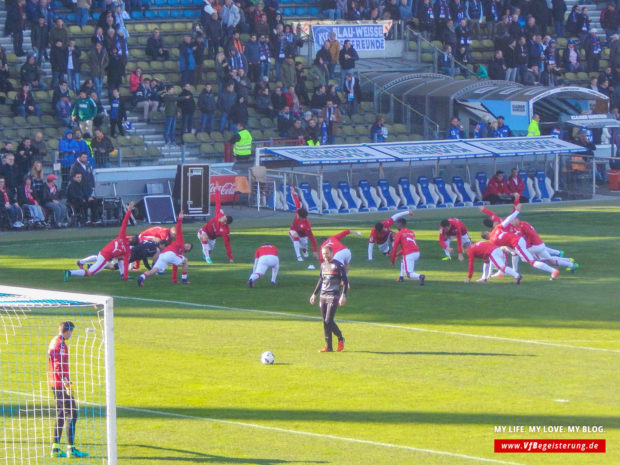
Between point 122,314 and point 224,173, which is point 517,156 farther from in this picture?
point 122,314

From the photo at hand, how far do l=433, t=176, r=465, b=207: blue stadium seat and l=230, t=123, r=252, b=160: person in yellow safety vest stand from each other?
659cm

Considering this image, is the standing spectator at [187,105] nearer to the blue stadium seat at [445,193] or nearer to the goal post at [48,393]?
the blue stadium seat at [445,193]

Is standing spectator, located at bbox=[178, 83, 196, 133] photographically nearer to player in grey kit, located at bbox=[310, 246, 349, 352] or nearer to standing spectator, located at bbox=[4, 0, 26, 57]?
standing spectator, located at bbox=[4, 0, 26, 57]

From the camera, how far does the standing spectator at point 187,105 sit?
144 feet

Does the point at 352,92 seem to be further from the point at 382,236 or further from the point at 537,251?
the point at 537,251

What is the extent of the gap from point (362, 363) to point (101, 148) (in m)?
22.1

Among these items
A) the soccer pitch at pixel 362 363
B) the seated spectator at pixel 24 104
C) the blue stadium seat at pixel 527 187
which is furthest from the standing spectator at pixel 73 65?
the blue stadium seat at pixel 527 187

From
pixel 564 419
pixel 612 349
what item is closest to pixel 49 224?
pixel 612 349

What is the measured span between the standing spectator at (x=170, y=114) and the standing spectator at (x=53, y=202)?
24.0 feet

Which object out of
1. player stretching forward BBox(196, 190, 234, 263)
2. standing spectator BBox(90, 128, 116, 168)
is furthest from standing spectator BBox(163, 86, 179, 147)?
player stretching forward BBox(196, 190, 234, 263)

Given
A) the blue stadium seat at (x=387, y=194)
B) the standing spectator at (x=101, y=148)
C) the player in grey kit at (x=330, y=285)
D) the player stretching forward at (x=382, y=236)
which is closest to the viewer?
the player in grey kit at (x=330, y=285)

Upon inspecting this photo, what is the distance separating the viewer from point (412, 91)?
50062mm

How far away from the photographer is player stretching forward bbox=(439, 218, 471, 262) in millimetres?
30516

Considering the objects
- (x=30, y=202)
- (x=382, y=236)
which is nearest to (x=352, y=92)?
(x=30, y=202)
